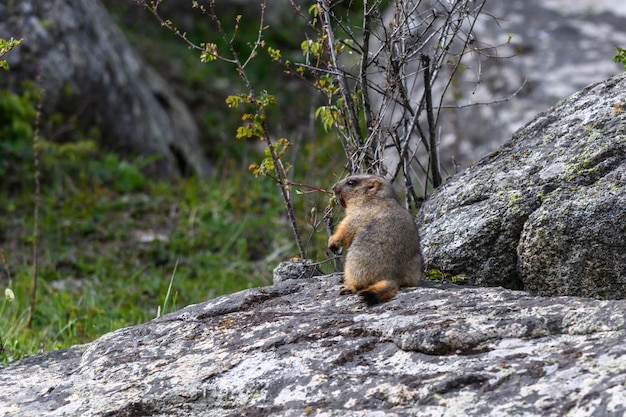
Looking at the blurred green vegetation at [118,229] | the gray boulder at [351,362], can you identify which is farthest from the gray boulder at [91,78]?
the gray boulder at [351,362]

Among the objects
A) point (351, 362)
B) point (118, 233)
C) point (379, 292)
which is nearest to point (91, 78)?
point (118, 233)

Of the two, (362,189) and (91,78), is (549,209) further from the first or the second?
(91,78)

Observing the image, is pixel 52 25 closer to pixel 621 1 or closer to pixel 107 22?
pixel 107 22

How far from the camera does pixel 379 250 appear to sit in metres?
4.38

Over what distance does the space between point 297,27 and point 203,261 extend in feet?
25.3

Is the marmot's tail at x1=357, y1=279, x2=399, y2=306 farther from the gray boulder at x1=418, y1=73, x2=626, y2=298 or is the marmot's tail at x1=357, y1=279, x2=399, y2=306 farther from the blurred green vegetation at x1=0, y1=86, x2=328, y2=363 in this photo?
the blurred green vegetation at x1=0, y1=86, x2=328, y2=363

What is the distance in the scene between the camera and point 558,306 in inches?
137

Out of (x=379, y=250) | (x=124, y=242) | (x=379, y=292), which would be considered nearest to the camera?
(x=379, y=292)

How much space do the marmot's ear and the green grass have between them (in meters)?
2.61

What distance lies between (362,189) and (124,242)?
15.5 feet

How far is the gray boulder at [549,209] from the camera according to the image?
13.3ft

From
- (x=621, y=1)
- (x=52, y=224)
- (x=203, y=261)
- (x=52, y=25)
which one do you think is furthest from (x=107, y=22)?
(x=621, y=1)

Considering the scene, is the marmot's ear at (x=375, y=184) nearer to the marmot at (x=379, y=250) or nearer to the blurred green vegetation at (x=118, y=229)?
the marmot at (x=379, y=250)

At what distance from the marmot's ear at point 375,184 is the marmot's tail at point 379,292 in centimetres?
86
